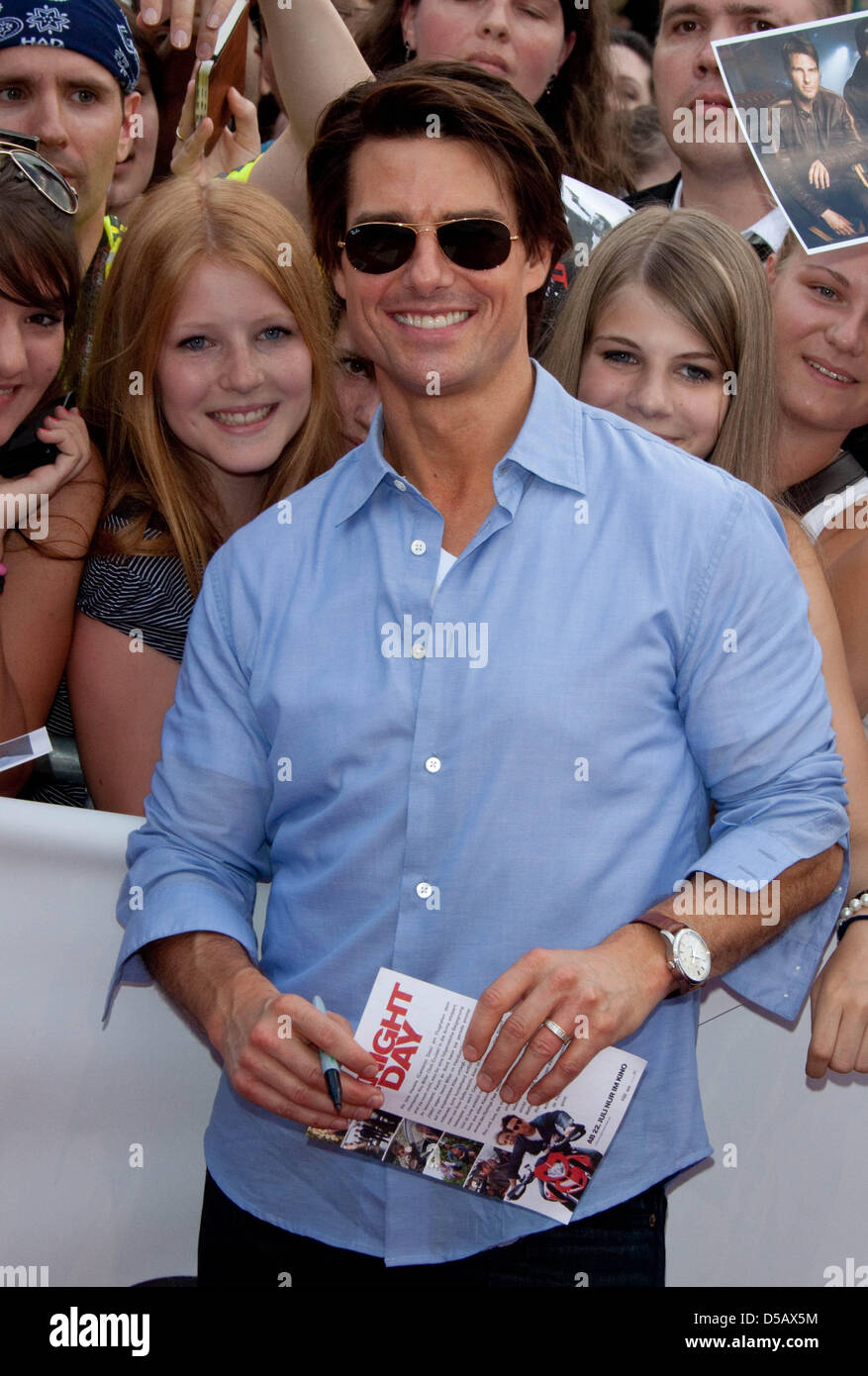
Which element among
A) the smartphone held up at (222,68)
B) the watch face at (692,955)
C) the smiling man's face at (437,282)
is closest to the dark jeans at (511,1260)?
the watch face at (692,955)

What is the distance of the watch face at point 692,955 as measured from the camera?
2057 mm

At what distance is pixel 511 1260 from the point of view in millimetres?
2221

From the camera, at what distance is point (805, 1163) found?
2766mm

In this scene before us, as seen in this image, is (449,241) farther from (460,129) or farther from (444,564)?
(444,564)

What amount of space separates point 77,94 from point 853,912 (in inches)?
105

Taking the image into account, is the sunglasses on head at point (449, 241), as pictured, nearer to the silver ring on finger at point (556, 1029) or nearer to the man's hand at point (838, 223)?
the man's hand at point (838, 223)

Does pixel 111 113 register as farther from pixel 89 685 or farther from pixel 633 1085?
pixel 633 1085

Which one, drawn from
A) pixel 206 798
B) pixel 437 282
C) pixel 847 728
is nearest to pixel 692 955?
pixel 847 728

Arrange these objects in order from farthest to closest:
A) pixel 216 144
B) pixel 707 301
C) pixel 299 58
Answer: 1. pixel 216 144
2. pixel 299 58
3. pixel 707 301

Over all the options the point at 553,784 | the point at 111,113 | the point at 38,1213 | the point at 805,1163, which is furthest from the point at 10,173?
the point at 805,1163

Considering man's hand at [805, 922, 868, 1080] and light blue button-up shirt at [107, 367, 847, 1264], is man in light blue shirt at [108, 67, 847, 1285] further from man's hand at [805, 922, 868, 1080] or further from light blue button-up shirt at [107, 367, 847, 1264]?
man's hand at [805, 922, 868, 1080]

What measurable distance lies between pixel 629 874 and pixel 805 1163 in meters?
0.95

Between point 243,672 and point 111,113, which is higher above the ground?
point 111,113

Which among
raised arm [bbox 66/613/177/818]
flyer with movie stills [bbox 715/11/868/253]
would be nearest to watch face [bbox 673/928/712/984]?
raised arm [bbox 66/613/177/818]
